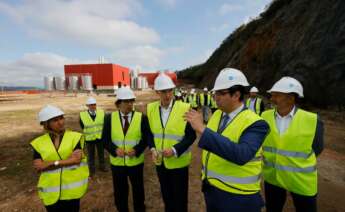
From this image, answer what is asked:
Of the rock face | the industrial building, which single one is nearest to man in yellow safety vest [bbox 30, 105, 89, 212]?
the rock face

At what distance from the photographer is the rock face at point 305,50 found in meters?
10.5

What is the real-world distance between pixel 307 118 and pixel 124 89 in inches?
96.1

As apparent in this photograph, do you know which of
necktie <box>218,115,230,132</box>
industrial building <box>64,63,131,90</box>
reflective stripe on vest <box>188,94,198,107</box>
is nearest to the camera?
necktie <box>218,115,230,132</box>

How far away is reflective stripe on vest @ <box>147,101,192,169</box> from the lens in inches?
113

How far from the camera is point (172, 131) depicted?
9.41ft

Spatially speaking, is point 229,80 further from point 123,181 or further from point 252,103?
point 252,103

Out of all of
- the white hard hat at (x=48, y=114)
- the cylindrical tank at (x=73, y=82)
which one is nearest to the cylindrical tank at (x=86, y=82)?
the cylindrical tank at (x=73, y=82)

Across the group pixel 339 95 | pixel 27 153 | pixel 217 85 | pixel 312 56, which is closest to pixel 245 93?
pixel 217 85

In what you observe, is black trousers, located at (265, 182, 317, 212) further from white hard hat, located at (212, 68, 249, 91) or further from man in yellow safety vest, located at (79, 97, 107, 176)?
man in yellow safety vest, located at (79, 97, 107, 176)

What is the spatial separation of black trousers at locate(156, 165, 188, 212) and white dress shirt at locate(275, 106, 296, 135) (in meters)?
1.34

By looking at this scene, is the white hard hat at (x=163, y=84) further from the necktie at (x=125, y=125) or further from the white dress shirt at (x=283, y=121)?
the white dress shirt at (x=283, y=121)

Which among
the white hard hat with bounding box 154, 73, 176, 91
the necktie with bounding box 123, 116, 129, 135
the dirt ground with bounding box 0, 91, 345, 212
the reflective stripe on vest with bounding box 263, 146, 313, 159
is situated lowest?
the dirt ground with bounding box 0, 91, 345, 212

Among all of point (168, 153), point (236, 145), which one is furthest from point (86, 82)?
point (236, 145)

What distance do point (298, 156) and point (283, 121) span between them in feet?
1.32
